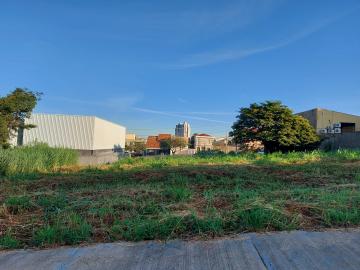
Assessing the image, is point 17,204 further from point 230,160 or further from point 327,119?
point 327,119

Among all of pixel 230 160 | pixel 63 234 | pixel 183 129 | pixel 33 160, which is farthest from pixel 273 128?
pixel 183 129

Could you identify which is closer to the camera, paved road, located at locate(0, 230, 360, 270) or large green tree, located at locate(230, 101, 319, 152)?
paved road, located at locate(0, 230, 360, 270)

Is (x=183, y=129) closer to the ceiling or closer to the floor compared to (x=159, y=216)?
closer to the ceiling

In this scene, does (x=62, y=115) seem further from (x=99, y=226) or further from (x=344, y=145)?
(x=99, y=226)

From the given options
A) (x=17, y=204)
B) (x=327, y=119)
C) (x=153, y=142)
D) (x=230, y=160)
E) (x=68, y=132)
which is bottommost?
(x=17, y=204)

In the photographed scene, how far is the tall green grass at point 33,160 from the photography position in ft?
43.2

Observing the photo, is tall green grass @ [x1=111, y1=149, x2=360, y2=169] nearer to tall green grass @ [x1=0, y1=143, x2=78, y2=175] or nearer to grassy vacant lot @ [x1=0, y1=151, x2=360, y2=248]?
tall green grass @ [x1=0, y1=143, x2=78, y2=175]

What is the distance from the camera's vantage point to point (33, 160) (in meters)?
14.5

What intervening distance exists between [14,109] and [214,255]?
21.5 m

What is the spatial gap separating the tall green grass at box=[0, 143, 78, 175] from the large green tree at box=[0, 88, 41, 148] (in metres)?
3.41

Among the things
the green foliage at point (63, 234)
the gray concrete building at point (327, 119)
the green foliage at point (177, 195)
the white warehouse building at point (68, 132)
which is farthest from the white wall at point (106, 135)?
A: the green foliage at point (63, 234)

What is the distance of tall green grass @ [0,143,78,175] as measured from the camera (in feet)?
43.2

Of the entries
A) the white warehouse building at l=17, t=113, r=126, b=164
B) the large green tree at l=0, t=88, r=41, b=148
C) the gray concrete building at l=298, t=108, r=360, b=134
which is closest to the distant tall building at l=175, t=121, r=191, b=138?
the gray concrete building at l=298, t=108, r=360, b=134

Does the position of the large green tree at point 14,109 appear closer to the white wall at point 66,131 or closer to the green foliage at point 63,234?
the white wall at point 66,131
